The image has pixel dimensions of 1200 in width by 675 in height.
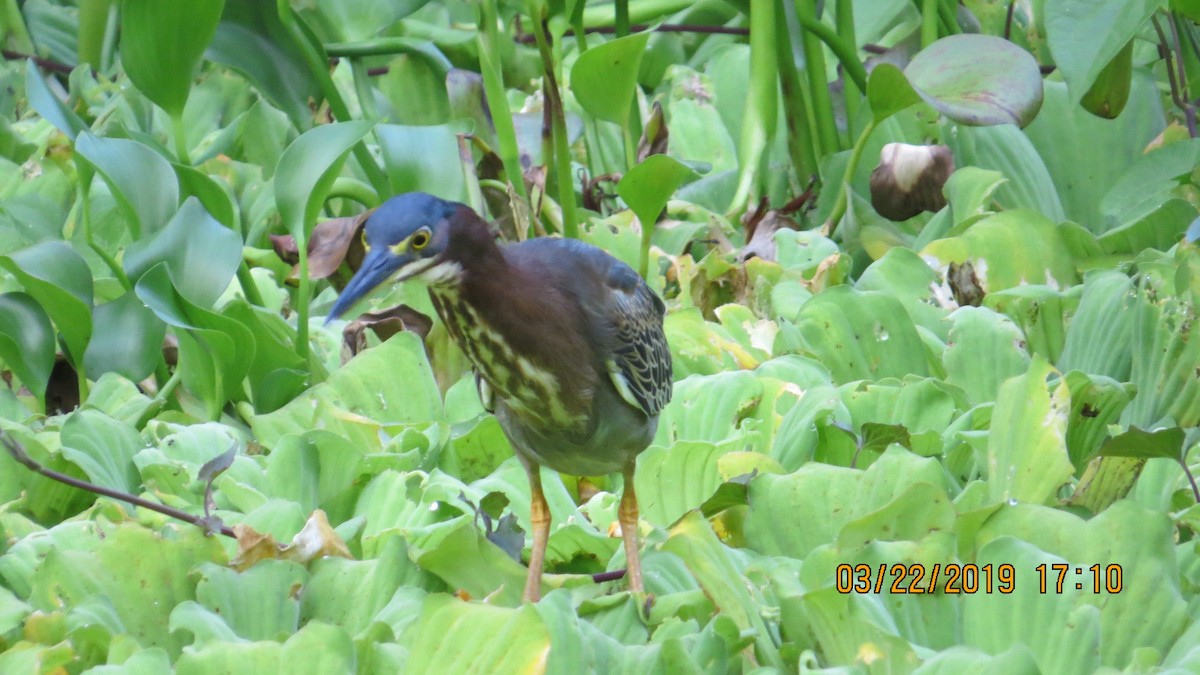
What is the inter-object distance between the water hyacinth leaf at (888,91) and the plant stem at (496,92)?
85 centimetres

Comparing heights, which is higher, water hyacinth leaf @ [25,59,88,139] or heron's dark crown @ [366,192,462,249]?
heron's dark crown @ [366,192,462,249]

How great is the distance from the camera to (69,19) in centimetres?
495

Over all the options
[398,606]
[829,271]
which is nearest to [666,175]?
[829,271]

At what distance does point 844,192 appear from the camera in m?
3.73

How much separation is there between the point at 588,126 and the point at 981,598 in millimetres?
2632

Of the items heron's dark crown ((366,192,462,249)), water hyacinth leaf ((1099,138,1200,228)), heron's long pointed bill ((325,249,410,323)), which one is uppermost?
heron's dark crown ((366,192,462,249))

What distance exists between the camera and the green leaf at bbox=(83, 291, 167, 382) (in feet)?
9.62

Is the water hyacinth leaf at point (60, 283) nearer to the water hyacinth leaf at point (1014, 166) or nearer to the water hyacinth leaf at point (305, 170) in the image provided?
the water hyacinth leaf at point (305, 170)

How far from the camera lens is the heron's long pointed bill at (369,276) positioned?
1875mm

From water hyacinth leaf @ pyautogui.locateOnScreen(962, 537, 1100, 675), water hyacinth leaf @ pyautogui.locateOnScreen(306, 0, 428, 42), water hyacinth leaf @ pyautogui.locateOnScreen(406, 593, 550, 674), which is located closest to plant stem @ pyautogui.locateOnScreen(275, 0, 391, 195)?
water hyacinth leaf @ pyautogui.locateOnScreen(306, 0, 428, 42)

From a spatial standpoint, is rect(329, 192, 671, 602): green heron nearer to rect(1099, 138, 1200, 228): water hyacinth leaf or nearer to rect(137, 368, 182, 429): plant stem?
rect(137, 368, 182, 429): plant stem

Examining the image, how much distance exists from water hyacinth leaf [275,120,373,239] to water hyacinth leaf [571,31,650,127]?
2.25 feet

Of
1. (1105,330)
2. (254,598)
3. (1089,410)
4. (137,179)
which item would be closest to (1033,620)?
(1089,410)

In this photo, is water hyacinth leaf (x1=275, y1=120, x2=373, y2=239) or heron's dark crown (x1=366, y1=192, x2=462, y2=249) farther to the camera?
water hyacinth leaf (x1=275, y1=120, x2=373, y2=239)
